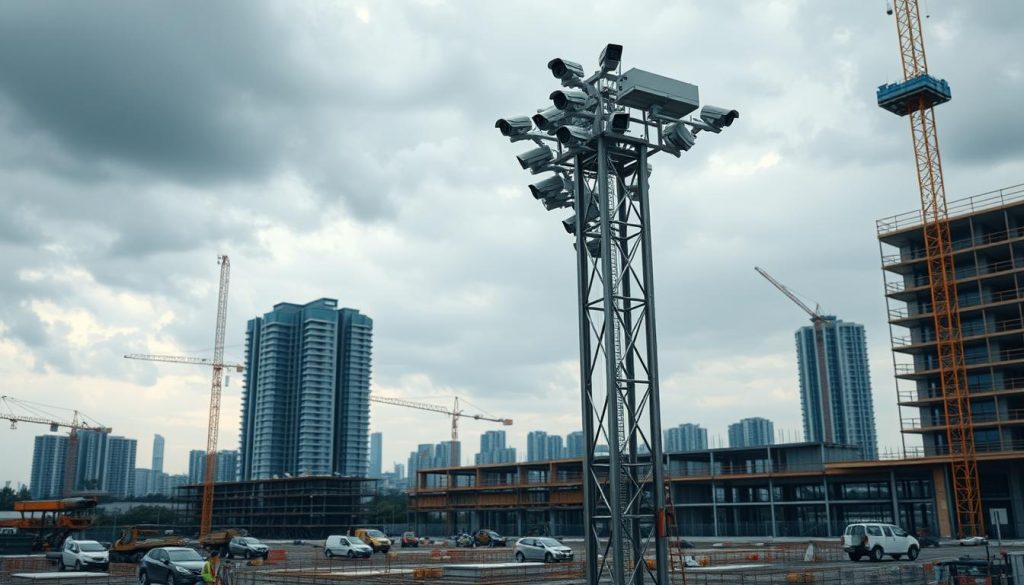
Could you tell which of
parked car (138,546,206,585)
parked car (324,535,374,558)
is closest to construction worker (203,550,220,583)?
parked car (138,546,206,585)

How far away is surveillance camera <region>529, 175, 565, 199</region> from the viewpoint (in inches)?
918

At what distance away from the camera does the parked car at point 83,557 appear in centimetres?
4450

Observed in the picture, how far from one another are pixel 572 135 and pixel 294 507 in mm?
124296

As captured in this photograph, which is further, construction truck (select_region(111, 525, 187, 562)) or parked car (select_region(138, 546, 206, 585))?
construction truck (select_region(111, 525, 187, 562))

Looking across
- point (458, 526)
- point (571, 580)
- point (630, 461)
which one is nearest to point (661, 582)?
point (630, 461)

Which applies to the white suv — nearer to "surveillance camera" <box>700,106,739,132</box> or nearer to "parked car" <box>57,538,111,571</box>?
"surveillance camera" <box>700,106,739,132</box>

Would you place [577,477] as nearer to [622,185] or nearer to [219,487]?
[219,487]

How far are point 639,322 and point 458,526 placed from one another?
385ft

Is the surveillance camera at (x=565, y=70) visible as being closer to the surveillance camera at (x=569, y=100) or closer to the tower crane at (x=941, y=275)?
the surveillance camera at (x=569, y=100)

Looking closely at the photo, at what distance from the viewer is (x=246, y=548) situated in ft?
195

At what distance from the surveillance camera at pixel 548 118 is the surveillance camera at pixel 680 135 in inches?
Answer: 112

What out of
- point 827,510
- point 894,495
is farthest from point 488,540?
point 894,495

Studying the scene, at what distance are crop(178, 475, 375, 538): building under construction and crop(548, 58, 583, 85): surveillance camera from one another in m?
113

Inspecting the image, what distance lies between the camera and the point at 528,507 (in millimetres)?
118125
